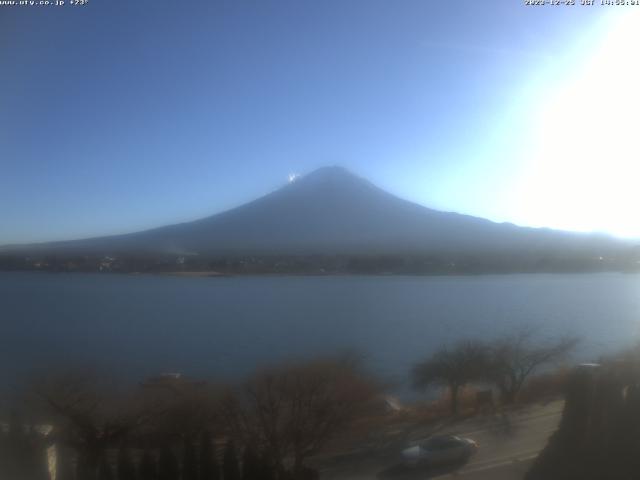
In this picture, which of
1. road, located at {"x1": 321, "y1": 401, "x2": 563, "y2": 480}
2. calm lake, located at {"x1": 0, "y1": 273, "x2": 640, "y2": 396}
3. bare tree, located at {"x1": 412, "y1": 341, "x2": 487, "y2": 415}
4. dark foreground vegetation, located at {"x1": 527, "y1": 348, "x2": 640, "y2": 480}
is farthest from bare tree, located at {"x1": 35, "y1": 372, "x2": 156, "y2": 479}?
dark foreground vegetation, located at {"x1": 527, "y1": 348, "x2": 640, "y2": 480}

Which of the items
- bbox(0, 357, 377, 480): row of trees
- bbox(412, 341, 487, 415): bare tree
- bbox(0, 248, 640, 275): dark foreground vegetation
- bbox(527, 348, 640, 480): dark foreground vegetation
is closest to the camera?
bbox(0, 357, 377, 480): row of trees

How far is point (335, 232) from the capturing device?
2727mm

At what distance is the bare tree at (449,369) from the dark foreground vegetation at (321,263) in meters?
0.50

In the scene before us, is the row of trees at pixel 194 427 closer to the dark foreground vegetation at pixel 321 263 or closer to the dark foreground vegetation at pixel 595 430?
the dark foreground vegetation at pixel 321 263

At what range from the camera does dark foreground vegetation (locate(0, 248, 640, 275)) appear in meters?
2.65

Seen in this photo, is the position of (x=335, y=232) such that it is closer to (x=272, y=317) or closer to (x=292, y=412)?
(x=272, y=317)

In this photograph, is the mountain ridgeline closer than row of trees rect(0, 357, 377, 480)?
No

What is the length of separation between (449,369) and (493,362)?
251mm

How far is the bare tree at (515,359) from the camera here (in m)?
2.49

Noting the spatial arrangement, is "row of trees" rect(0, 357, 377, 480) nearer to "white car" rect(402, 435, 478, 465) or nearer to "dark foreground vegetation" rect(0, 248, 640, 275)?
"white car" rect(402, 435, 478, 465)

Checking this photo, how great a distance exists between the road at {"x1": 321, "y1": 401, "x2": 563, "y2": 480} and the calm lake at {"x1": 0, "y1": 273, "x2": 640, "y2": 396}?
38 centimetres

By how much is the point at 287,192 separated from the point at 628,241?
77.4 inches

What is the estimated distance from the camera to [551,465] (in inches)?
89.6

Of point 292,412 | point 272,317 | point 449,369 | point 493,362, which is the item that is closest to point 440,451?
point 449,369
